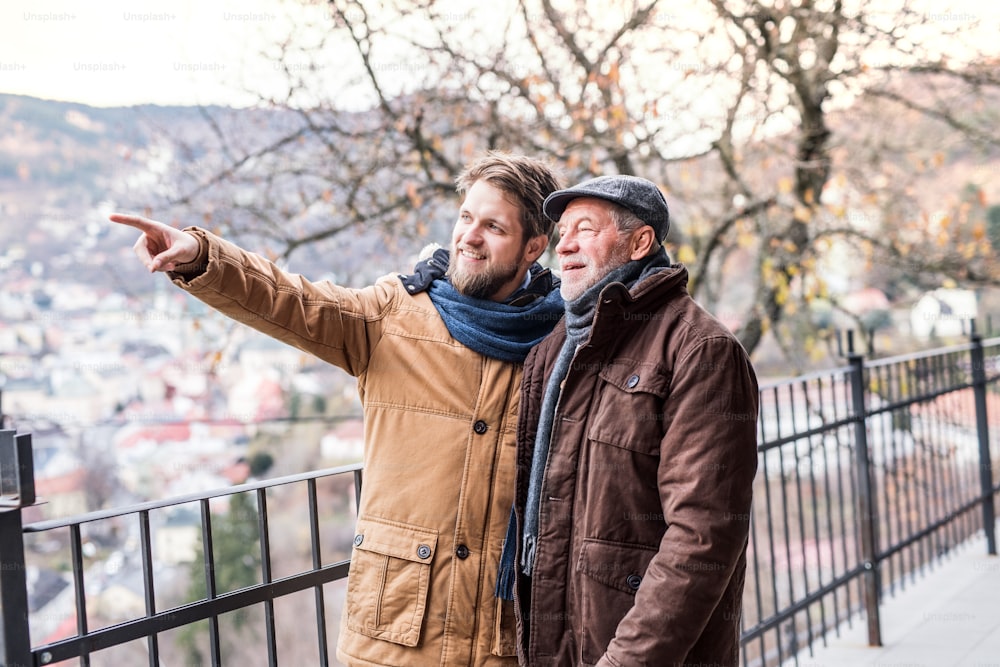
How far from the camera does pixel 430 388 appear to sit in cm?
203

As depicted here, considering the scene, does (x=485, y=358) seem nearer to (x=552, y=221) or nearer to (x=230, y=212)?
(x=552, y=221)

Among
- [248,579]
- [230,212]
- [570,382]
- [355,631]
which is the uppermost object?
[230,212]

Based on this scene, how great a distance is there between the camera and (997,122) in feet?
24.6

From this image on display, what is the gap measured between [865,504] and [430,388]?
3.33 meters

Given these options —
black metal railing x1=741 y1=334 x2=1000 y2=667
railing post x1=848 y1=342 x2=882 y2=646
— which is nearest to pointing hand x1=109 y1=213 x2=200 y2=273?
black metal railing x1=741 y1=334 x2=1000 y2=667

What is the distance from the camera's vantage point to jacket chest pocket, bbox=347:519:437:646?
6.26 ft

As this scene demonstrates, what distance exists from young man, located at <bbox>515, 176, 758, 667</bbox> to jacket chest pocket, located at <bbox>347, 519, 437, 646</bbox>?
237mm

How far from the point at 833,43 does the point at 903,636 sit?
13.8 feet

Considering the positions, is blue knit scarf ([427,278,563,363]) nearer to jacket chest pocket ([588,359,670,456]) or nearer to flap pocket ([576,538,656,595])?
jacket chest pocket ([588,359,670,456])

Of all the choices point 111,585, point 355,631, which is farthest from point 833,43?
point 111,585

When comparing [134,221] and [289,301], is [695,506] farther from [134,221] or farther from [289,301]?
[134,221]

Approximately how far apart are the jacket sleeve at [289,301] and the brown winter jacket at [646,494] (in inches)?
21.4

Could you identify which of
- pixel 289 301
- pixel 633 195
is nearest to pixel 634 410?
pixel 633 195

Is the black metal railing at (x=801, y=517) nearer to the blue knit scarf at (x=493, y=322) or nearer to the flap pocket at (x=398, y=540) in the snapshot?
the flap pocket at (x=398, y=540)
